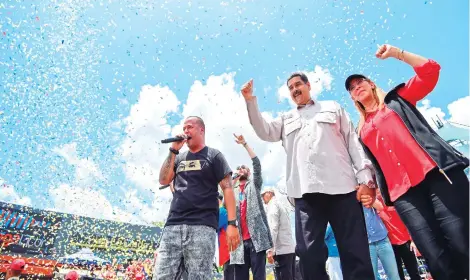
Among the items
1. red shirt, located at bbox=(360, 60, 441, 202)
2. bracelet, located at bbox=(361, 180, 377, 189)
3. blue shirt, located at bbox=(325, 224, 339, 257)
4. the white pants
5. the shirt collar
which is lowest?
the white pants

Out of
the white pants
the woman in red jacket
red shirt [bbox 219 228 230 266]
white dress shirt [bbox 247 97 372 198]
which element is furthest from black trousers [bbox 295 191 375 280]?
the white pants

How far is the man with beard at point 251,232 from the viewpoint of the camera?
4.73 m

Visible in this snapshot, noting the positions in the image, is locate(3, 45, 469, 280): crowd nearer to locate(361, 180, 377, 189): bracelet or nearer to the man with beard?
locate(361, 180, 377, 189): bracelet

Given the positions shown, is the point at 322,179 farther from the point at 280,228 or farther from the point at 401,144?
the point at 280,228

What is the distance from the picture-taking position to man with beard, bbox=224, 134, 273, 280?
473 centimetres

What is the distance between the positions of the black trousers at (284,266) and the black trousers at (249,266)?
531 millimetres

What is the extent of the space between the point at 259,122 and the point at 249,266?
2.98m

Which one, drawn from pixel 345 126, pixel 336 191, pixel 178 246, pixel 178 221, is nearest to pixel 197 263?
pixel 178 246

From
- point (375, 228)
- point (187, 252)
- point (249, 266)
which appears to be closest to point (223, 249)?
point (249, 266)

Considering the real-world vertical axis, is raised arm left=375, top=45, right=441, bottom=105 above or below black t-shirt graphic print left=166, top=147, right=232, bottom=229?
above

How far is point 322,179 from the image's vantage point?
2.55 metres

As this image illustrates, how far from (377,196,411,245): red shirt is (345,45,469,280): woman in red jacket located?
8.91 feet

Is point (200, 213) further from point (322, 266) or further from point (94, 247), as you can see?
point (94, 247)

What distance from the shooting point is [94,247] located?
1657 inches
